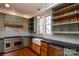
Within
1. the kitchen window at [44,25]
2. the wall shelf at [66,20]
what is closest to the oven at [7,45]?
the kitchen window at [44,25]

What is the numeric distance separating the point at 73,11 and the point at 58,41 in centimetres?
43

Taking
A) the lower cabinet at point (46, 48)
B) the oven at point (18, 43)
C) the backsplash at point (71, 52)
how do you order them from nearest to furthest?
the backsplash at point (71, 52) → the lower cabinet at point (46, 48) → the oven at point (18, 43)

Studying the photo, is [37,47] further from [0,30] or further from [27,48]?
[0,30]

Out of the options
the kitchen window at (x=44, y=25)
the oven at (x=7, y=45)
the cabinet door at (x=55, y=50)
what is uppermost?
the kitchen window at (x=44, y=25)

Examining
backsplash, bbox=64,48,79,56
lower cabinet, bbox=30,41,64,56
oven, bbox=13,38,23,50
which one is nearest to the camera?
backsplash, bbox=64,48,79,56

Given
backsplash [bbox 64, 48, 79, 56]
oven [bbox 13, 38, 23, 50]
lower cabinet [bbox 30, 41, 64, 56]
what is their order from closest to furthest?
backsplash [bbox 64, 48, 79, 56]
lower cabinet [bbox 30, 41, 64, 56]
oven [bbox 13, 38, 23, 50]

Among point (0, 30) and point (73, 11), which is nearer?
point (0, 30)

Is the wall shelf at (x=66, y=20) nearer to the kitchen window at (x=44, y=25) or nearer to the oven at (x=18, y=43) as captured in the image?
the kitchen window at (x=44, y=25)

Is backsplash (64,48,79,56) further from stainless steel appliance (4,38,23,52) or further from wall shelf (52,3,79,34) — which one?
stainless steel appliance (4,38,23,52)

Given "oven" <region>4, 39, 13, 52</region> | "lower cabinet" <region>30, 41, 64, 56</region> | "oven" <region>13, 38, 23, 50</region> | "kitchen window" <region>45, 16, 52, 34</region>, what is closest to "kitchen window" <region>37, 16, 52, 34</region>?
"kitchen window" <region>45, 16, 52, 34</region>

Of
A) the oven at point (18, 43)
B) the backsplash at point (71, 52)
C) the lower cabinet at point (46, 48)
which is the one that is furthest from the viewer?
the oven at point (18, 43)

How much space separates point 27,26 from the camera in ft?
3.85

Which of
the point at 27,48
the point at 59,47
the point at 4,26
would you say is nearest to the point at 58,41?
the point at 59,47

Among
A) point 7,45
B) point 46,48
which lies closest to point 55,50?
point 46,48
